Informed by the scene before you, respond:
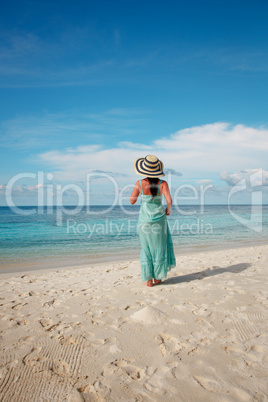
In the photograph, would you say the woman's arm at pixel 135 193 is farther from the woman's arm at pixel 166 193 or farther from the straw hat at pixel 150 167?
the woman's arm at pixel 166 193

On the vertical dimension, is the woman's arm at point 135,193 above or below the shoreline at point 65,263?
above

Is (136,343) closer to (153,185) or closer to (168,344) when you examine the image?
(168,344)

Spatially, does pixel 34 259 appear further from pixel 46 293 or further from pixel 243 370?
pixel 243 370

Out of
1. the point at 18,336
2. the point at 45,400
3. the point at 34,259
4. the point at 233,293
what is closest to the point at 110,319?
the point at 18,336

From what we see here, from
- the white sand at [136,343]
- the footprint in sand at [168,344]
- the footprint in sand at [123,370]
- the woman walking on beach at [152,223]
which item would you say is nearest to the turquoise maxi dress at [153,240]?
the woman walking on beach at [152,223]

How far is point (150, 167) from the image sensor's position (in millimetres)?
4570

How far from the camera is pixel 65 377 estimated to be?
88.0 inches

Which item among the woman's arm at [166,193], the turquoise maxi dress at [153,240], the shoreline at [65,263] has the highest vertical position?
the woman's arm at [166,193]

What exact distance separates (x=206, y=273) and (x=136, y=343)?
354 centimetres

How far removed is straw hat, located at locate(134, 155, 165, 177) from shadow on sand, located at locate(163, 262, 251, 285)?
224 cm

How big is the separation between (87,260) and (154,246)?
525cm

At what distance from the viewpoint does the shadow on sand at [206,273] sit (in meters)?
5.30

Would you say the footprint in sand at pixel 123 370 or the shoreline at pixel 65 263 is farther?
the shoreline at pixel 65 263

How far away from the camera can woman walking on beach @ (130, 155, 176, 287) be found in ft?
15.2
